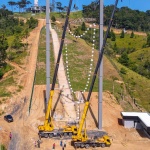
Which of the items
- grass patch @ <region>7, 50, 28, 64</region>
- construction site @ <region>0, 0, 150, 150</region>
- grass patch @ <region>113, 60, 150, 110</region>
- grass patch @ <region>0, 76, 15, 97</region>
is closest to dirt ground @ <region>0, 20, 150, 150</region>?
construction site @ <region>0, 0, 150, 150</region>

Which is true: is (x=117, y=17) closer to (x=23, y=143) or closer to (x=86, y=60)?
(x=86, y=60)

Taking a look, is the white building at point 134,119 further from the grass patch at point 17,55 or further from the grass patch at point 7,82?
the grass patch at point 17,55

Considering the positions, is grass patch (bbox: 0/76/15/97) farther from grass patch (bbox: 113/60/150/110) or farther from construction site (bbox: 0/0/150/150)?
grass patch (bbox: 113/60/150/110)

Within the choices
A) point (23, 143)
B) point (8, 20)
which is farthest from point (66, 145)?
point (8, 20)

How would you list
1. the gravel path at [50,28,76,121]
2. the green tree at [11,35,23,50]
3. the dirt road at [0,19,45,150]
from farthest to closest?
the green tree at [11,35,23,50], the gravel path at [50,28,76,121], the dirt road at [0,19,45,150]

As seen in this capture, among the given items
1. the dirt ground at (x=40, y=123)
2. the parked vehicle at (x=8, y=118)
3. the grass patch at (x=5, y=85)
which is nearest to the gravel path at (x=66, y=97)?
the dirt ground at (x=40, y=123)

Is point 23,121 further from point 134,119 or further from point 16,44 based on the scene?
point 16,44

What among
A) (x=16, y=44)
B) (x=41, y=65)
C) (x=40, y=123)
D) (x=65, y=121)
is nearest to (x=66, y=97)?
(x=65, y=121)

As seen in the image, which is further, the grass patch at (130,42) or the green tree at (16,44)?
the grass patch at (130,42)
